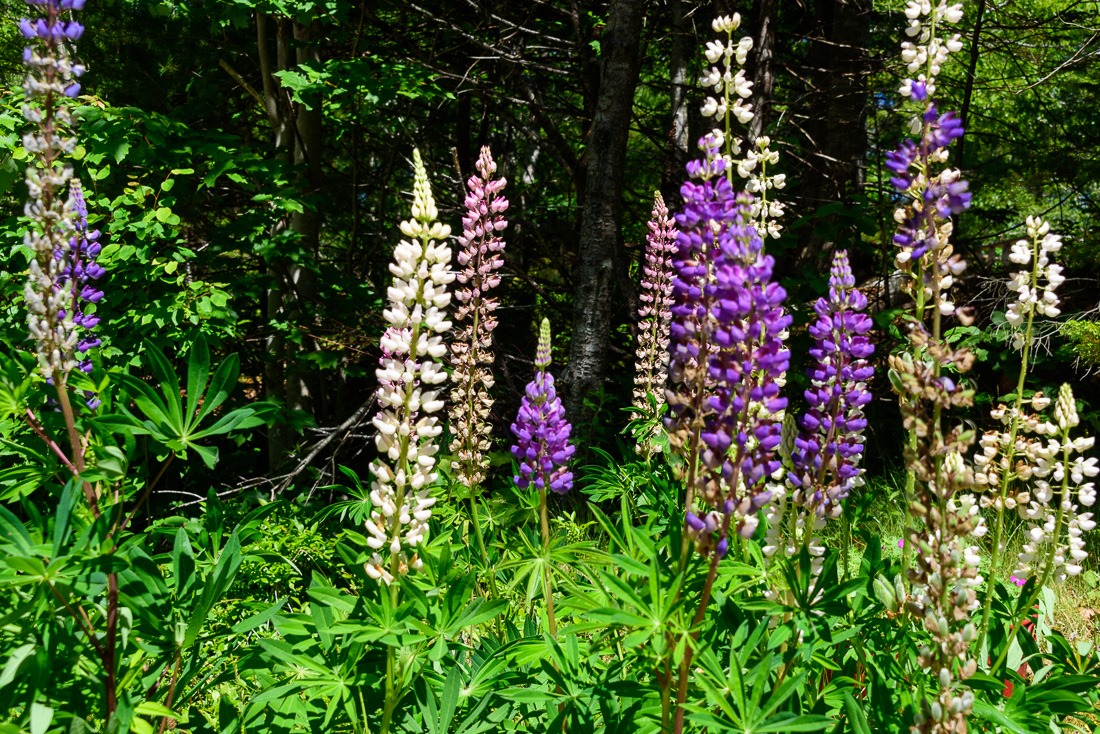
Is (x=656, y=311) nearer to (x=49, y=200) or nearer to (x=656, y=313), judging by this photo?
(x=656, y=313)

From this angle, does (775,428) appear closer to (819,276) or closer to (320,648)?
(320,648)

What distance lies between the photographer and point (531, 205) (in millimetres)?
7945

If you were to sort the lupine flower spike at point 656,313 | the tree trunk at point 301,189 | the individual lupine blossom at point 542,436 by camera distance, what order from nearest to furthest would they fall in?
the individual lupine blossom at point 542,436
the lupine flower spike at point 656,313
the tree trunk at point 301,189

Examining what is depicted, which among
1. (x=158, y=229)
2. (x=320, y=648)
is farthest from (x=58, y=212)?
(x=158, y=229)

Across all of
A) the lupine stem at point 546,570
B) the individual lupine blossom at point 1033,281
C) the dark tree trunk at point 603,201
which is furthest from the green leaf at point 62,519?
the dark tree trunk at point 603,201

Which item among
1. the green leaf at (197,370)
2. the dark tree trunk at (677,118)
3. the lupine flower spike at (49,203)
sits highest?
the dark tree trunk at (677,118)

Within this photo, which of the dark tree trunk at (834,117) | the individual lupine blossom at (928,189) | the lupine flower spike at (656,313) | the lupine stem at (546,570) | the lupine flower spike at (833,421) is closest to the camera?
the individual lupine blossom at (928,189)

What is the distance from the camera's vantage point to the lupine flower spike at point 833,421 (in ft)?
6.28

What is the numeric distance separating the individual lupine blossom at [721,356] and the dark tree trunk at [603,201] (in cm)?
381

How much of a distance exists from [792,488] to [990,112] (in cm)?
873

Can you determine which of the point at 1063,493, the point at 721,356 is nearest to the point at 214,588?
the point at 721,356

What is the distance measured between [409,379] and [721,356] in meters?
0.67

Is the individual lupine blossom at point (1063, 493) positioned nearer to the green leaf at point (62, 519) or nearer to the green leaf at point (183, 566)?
the green leaf at point (183, 566)

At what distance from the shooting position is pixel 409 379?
5.61ft
